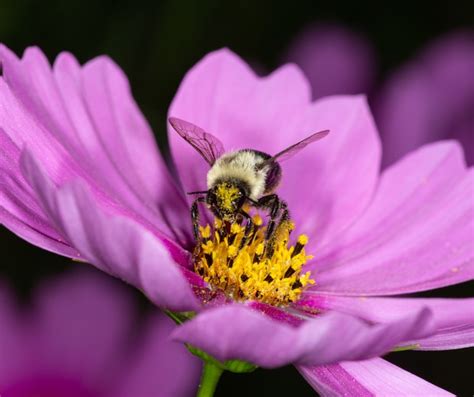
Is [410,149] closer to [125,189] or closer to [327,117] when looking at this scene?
[327,117]

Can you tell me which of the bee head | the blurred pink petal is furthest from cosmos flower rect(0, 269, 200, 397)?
the blurred pink petal

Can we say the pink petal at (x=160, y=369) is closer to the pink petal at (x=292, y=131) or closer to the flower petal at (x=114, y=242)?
the pink petal at (x=292, y=131)

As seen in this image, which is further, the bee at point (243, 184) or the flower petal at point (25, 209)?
the bee at point (243, 184)

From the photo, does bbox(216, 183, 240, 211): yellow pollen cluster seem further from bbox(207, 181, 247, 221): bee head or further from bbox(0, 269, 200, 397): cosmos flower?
bbox(0, 269, 200, 397): cosmos flower

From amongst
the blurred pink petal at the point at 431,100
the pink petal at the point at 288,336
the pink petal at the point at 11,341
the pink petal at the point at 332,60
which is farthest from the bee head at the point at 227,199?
the pink petal at the point at 332,60

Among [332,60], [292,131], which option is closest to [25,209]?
[292,131]
